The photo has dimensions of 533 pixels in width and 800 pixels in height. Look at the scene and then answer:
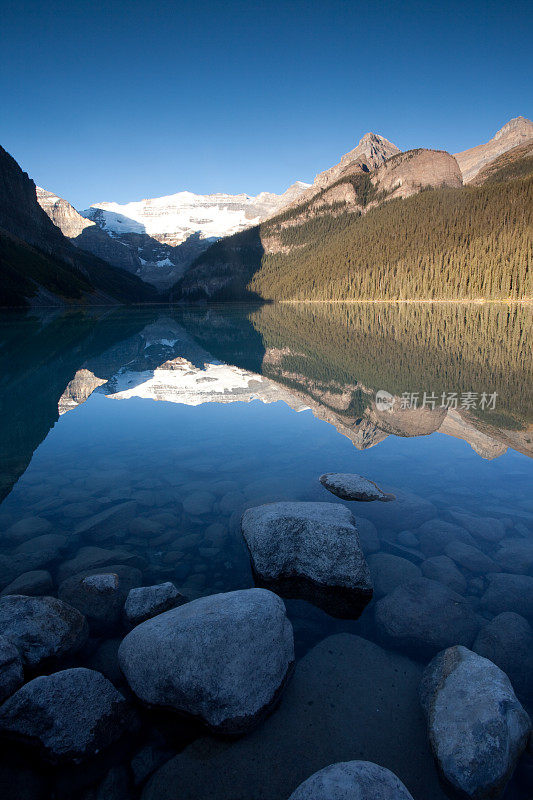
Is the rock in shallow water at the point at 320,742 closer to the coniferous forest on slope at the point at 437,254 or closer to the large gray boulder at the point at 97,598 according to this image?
the large gray boulder at the point at 97,598

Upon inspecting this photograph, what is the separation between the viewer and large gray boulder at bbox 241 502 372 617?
553 centimetres

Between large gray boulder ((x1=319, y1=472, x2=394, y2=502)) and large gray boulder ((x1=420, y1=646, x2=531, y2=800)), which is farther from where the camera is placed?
large gray boulder ((x1=319, y1=472, x2=394, y2=502))

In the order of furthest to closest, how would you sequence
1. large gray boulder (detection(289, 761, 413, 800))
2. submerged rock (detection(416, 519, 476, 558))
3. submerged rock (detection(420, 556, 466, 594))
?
submerged rock (detection(416, 519, 476, 558)), submerged rock (detection(420, 556, 466, 594)), large gray boulder (detection(289, 761, 413, 800))

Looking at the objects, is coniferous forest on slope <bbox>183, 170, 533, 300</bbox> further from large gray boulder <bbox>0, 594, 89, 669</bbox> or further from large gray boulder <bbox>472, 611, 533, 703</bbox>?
large gray boulder <bbox>0, 594, 89, 669</bbox>

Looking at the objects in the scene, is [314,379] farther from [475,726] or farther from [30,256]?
[30,256]

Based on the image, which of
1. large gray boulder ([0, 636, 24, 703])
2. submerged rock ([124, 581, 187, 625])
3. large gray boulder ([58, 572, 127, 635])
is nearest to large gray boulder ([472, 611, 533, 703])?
submerged rock ([124, 581, 187, 625])

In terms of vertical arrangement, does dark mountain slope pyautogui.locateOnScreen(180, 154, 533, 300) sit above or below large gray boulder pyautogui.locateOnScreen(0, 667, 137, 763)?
above

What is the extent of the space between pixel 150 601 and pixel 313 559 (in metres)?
2.28

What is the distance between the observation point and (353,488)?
8172 mm

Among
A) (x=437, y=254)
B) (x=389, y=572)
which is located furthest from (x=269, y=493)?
(x=437, y=254)

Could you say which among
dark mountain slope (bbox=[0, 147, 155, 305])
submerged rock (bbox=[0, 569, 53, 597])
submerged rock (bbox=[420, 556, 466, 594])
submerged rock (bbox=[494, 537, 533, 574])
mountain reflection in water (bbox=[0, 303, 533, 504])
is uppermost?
dark mountain slope (bbox=[0, 147, 155, 305])

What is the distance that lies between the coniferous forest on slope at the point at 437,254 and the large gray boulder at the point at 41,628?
314ft

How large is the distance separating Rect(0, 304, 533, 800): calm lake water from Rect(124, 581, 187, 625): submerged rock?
346 millimetres

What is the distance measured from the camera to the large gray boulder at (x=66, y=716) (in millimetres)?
3539
